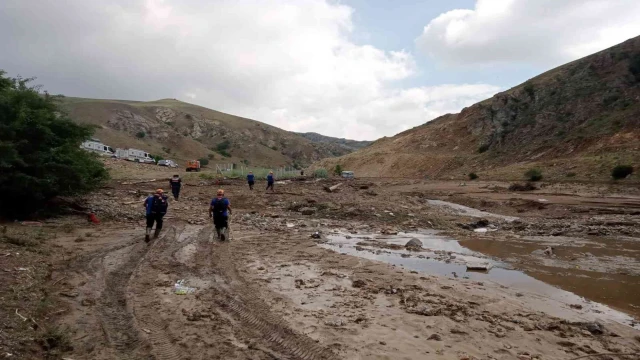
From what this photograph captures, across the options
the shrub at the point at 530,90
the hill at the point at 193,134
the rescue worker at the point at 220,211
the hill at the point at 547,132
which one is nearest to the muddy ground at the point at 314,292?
the rescue worker at the point at 220,211

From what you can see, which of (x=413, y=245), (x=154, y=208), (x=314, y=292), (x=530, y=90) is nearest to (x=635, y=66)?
(x=530, y=90)

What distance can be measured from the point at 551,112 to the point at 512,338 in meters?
57.6

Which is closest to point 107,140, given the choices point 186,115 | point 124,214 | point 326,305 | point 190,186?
point 186,115

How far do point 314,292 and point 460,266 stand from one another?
4.48 metres

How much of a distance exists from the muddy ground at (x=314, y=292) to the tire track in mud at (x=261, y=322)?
27mm

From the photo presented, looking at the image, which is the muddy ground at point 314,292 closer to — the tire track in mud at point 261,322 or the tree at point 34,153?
the tire track in mud at point 261,322

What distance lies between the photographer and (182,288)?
7418 millimetres

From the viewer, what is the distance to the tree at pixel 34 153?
44.3ft

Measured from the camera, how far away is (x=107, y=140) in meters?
84.9

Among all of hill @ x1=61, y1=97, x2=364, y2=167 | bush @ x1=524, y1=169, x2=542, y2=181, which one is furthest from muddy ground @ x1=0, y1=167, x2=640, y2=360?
hill @ x1=61, y1=97, x2=364, y2=167

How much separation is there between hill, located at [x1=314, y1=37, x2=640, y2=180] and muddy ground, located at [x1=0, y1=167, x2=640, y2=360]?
2633 centimetres

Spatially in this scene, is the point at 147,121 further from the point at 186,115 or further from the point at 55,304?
the point at 55,304

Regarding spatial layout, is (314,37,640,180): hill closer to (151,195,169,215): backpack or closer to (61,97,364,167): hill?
(151,195,169,215): backpack

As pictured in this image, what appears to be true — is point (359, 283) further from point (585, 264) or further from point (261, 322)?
point (585, 264)
